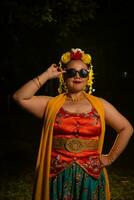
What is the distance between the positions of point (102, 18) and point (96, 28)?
0.70 meters

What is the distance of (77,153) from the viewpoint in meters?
3.87

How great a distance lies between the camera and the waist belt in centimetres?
385

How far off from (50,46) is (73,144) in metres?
18.9

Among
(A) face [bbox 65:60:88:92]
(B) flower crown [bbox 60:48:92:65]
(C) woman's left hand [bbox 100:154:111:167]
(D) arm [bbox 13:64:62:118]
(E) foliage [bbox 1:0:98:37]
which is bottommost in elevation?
(C) woman's left hand [bbox 100:154:111:167]

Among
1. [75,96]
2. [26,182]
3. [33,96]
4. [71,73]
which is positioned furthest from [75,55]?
[26,182]

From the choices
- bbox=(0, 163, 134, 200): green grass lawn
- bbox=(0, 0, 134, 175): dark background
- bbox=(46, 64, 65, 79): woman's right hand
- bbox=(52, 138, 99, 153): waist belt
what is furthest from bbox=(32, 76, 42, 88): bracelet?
bbox=(0, 0, 134, 175): dark background

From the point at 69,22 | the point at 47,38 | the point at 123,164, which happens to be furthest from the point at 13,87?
the point at 123,164

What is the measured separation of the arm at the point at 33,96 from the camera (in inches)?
154

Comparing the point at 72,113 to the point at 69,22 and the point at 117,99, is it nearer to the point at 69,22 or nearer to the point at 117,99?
the point at 69,22

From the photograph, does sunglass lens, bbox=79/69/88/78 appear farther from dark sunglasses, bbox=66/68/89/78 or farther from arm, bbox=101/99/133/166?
arm, bbox=101/99/133/166

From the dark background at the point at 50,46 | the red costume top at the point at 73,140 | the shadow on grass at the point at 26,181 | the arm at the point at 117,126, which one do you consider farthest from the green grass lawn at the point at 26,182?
the red costume top at the point at 73,140

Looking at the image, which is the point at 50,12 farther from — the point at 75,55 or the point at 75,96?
the point at 75,96

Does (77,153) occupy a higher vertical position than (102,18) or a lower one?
lower

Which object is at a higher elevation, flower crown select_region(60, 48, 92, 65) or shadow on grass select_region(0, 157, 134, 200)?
flower crown select_region(60, 48, 92, 65)
